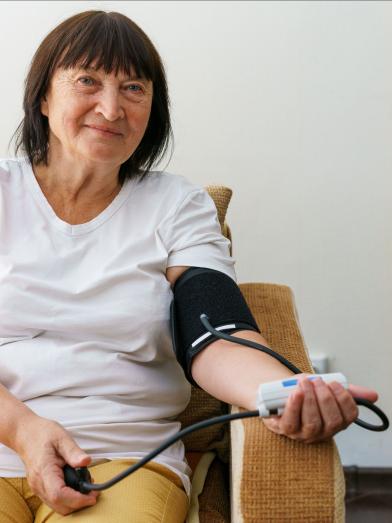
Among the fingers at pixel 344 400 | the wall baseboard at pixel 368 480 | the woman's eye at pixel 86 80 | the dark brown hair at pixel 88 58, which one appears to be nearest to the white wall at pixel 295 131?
the wall baseboard at pixel 368 480

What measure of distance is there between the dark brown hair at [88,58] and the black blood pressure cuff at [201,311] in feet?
0.91

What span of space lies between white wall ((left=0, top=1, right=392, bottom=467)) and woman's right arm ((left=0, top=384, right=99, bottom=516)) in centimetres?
101

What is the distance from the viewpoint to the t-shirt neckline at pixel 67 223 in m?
1.42

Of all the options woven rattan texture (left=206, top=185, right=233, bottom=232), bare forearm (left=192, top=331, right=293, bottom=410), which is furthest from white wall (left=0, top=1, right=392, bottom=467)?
bare forearm (left=192, top=331, right=293, bottom=410)

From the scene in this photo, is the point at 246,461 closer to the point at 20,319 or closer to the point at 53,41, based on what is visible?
the point at 20,319

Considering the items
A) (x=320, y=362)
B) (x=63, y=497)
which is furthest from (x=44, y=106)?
(x=320, y=362)

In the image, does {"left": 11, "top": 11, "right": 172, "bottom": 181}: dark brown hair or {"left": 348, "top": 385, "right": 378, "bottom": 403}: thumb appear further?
{"left": 11, "top": 11, "right": 172, "bottom": 181}: dark brown hair

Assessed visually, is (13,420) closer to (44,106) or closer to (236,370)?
(236,370)

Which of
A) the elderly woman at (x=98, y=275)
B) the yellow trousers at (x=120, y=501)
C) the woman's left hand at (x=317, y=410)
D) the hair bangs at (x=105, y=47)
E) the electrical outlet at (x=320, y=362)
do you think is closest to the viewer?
the woman's left hand at (x=317, y=410)

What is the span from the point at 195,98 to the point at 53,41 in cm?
71

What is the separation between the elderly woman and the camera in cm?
127

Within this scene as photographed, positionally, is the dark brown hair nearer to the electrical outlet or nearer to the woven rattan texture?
the woven rattan texture

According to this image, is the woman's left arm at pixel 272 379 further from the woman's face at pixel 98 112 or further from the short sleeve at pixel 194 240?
the woman's face at pixel 98 112

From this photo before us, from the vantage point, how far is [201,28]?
2.04 meters
